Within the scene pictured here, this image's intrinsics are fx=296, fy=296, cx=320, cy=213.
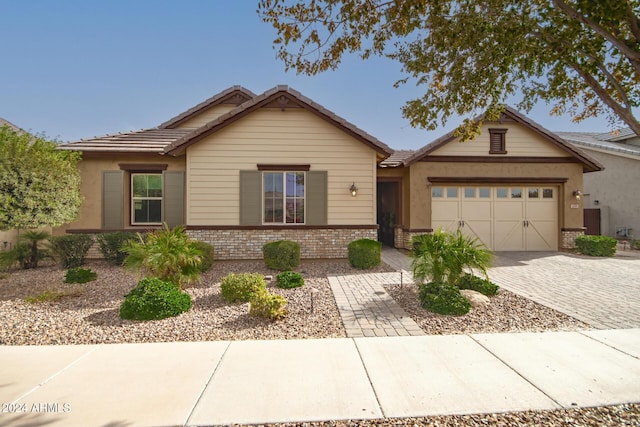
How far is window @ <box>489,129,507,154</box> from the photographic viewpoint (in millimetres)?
12547

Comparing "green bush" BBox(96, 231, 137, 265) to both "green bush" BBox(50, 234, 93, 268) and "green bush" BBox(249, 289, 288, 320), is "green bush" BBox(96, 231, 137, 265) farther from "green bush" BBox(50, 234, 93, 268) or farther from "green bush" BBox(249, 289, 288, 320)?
"green bush" BBox(249, 289, 288, 320)

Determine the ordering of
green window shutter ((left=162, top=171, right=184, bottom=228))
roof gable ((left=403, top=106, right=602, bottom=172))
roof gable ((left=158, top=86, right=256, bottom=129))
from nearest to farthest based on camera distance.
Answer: green window shutter ((left=162, top=171, right=184, bottom=228)) < roof gable ((left=403, top=106, right=602, bottom=172)) < roof gable ((left=158, top=86, right=256, bottom=129))

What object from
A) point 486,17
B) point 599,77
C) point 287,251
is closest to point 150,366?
point 287,251

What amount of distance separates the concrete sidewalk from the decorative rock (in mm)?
1209

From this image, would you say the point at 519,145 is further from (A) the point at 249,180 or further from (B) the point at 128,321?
(B) the point at 128,321

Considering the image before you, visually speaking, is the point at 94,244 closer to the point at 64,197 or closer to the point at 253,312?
the point at 64,197

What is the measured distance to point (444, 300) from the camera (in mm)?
5359

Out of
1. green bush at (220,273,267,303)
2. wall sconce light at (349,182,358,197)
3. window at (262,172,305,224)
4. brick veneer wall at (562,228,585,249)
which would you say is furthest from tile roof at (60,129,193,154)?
brick veneer wall at (562,228,585,249)

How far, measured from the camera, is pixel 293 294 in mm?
6438

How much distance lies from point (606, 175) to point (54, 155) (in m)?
24.7

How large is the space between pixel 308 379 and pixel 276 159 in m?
7.80

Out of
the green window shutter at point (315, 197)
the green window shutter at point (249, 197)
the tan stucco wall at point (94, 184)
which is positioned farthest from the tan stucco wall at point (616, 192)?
the tan stucco wall at point (94, 184)

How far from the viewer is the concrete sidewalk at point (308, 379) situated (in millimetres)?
2803

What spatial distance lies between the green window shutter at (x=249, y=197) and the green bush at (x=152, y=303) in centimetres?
467
